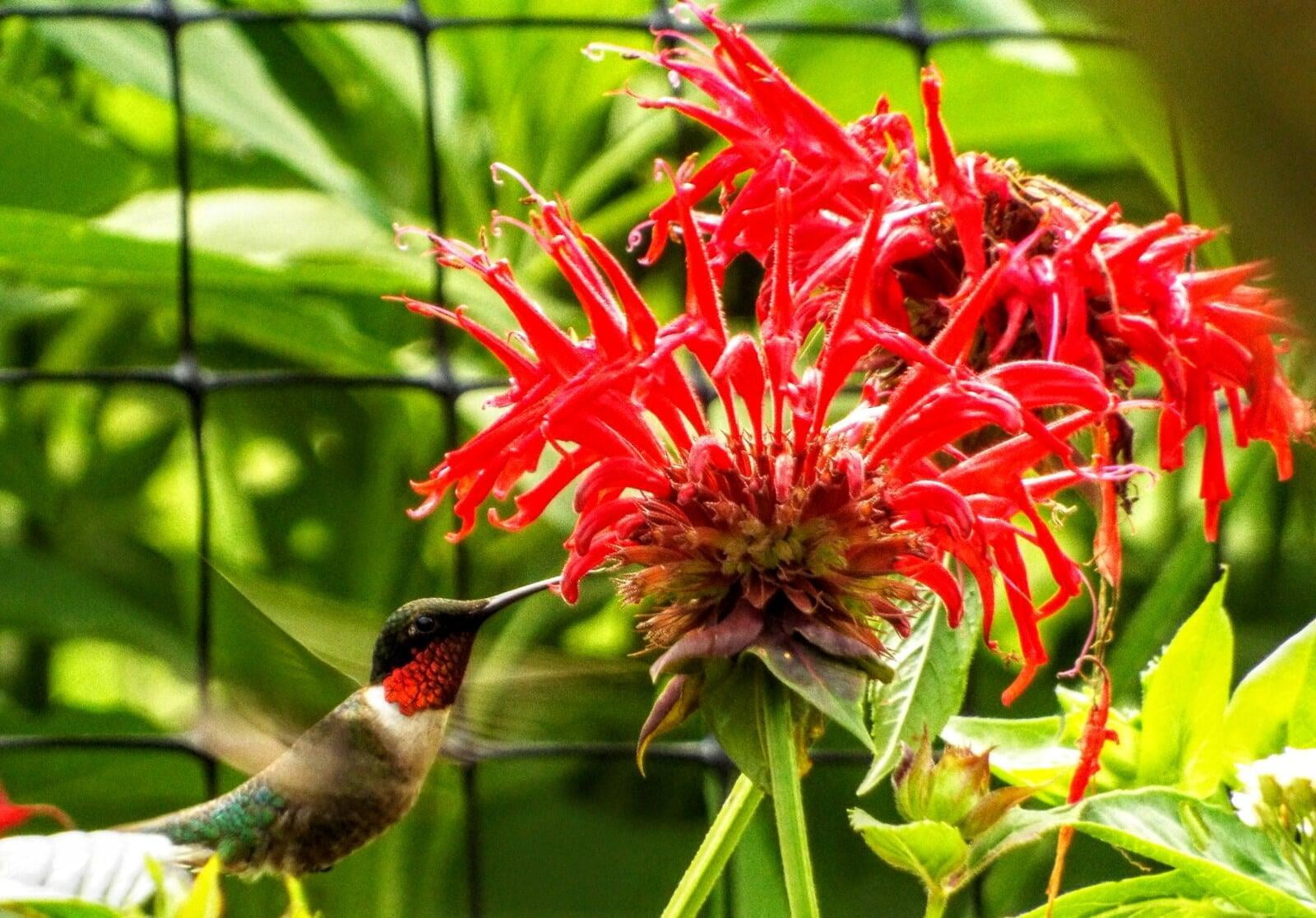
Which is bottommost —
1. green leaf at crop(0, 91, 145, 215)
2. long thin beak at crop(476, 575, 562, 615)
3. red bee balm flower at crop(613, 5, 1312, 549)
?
long thin beak at crop(476, 575, 562, 615)

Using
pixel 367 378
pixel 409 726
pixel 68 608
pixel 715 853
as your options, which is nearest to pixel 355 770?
pixel 409 726

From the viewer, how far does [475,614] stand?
1.86ft

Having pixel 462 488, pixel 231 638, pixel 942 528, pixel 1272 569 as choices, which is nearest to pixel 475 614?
pixel 462 488

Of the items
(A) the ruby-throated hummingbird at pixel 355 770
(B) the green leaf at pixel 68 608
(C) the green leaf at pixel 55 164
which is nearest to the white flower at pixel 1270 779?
(A) the ruby-throated hummingbird at pixel 355 770

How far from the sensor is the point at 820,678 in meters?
0.39

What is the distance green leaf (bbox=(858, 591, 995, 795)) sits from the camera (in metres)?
0.44

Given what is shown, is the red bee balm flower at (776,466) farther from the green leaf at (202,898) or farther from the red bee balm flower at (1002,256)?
the green leaf at (202,898)

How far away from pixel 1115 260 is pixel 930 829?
0.71ft

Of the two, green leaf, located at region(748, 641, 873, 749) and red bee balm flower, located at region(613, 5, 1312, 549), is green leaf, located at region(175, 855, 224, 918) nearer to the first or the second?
green leaf, located at region(748, 641, 873, 749)

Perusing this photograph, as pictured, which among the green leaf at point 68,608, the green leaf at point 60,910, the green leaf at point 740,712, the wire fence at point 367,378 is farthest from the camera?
the green leaf at point 68,608

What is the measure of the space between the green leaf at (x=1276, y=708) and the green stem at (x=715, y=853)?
16 cm

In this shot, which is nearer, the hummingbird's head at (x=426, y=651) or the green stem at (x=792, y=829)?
the green stem at (x=792, y=829)

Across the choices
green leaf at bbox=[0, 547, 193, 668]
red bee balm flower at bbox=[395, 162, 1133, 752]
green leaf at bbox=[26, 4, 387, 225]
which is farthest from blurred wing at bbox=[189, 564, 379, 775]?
green leaf at bbox=[26, 4, 387, 225]

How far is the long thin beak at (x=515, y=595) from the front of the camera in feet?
1.59
